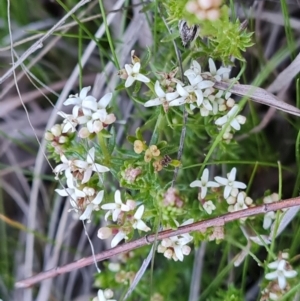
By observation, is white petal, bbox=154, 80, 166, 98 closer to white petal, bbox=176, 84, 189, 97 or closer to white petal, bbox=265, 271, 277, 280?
white petal, bbox=176, 84, 189, 97

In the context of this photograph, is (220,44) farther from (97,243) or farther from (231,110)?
(97,243)

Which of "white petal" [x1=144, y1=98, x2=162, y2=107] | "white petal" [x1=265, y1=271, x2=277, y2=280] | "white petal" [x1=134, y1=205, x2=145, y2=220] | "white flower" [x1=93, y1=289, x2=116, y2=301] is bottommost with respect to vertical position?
"white flower" [x1=93, y1=289, x2=116, y2=301]

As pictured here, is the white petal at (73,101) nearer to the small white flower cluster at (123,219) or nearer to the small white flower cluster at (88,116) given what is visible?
the small white flower cluster at (88,116)

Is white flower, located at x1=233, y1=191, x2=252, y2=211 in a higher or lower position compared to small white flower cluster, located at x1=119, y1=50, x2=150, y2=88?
lower

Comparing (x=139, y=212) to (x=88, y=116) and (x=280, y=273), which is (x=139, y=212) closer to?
(x=88, y=116)

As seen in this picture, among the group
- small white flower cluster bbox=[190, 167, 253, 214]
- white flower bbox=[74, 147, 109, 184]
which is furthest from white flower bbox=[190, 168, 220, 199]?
white flower bbox=[74, 147, 109, 184]

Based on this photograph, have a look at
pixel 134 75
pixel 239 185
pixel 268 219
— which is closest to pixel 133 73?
pixel 134 75
